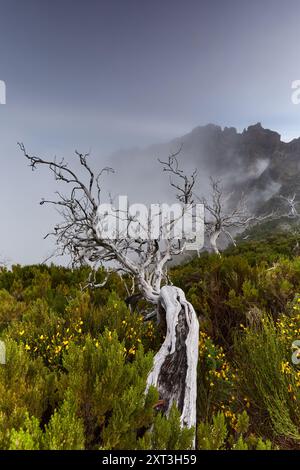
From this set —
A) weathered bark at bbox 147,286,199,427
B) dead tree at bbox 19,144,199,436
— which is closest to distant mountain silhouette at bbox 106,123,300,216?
dead tree at bbox 19,144,199,436

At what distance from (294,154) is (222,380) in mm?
132551

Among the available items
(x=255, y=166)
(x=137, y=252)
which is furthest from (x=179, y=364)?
(x=255, y=166)

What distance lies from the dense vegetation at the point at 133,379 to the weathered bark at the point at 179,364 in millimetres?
208

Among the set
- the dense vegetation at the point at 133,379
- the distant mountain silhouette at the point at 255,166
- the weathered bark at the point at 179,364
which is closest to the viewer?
the dense vegetation at the point at 133,379

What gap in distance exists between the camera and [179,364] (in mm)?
3590

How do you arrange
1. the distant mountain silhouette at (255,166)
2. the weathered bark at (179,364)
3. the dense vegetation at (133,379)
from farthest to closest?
the distant mountain silhouette at (255,166) → the weathered bark at (179,364) → the dense vegetation at (133,379)

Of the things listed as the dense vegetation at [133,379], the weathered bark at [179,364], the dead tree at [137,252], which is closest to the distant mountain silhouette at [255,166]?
the dead tree at [137,252]

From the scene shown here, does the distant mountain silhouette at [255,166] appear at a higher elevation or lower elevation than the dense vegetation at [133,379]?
higher

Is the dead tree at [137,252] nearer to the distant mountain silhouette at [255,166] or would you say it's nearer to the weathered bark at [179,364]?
the weathered bark at [179,364]

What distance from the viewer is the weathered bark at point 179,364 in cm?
303

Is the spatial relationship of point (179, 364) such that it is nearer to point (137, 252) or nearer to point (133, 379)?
point (133, 379)

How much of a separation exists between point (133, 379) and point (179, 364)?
3.41 feet

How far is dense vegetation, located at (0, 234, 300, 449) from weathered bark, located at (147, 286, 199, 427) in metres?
0.21
